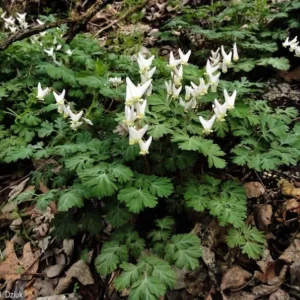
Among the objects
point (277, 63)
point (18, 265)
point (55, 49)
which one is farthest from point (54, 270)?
point (277, 63)

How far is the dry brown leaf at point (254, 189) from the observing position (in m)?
2.81

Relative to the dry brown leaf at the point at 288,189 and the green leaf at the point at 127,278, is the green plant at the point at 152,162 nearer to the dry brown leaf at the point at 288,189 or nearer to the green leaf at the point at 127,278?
the green leaf at the point at 127,278

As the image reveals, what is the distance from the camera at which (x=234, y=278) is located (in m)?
2.40

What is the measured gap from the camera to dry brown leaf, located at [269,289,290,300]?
7.42 ft

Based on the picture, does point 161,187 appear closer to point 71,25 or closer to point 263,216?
point 263,216

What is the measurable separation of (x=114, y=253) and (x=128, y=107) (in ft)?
3.30

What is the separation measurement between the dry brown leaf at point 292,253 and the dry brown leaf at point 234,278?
0.31 meters

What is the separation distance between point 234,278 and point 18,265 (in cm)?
197

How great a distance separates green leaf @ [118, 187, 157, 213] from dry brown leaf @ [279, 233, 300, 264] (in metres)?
1.16

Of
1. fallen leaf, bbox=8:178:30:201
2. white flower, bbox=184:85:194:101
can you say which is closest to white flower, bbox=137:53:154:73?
white flower, bbox=184:85:194:101

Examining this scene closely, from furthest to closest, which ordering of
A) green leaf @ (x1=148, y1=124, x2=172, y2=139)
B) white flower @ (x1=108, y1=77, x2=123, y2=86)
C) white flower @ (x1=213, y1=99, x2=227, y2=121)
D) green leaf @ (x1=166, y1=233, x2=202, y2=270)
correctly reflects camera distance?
white flower @ (x1=108, y1=77, x2=123, y2=86), white flower @ (x1=213, y1=99, x2=227, y2=121), green leaf @ (x1=148, y1=124, x2=172, y2=139), green leaf @ (x1=166, y1=233, x2=202, y2=270)

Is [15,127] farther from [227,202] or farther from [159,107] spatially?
[227,202]

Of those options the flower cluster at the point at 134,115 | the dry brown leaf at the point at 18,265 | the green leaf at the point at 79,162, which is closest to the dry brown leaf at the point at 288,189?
the flower cluster at the point at 134,115

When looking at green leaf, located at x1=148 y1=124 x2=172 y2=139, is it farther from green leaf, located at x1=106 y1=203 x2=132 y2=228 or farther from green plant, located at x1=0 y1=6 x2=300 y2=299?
green leaf, located at x1=106 y1=203 x2=132 y2=228
